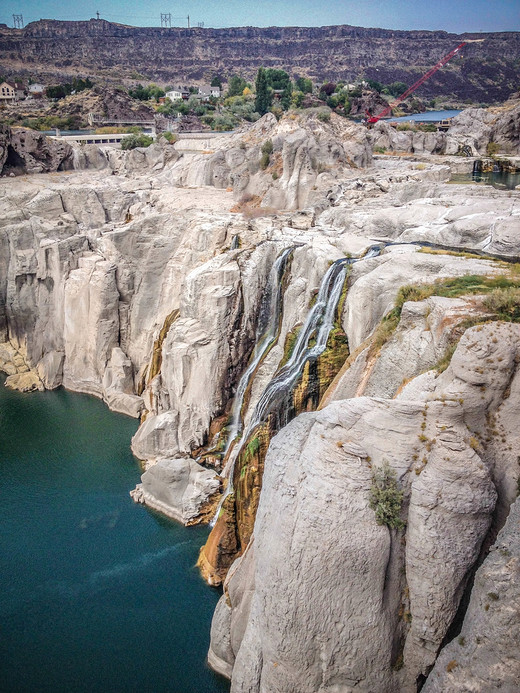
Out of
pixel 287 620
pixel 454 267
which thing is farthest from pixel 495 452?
pixel 454 267

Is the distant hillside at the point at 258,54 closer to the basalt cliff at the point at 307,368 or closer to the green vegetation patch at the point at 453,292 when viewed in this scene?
the basalt cliff at the point at 307,368

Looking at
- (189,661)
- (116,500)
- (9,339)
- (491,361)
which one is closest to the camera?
(491,361)

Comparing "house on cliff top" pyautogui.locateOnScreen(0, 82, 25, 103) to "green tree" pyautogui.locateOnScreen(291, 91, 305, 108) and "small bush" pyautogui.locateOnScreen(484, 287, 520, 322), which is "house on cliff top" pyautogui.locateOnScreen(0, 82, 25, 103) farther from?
"small bush" pyautogui.locateOnScreen(484, 287, 520, 322)

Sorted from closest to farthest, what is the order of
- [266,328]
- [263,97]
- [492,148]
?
[266,328]
[492,148]
[263,97]

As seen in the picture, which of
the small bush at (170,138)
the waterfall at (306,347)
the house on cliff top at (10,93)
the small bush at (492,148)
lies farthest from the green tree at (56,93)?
the waterfall at (306,347)

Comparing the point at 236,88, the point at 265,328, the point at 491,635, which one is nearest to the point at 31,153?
the point at 265,328

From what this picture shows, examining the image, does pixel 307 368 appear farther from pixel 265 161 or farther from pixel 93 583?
pixel 265 161

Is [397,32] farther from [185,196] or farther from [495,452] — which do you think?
[495,452]
